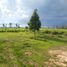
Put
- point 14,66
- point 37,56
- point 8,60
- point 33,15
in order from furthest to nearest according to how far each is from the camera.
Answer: point 33,15
point 37,56
point 8,60
point 14,66

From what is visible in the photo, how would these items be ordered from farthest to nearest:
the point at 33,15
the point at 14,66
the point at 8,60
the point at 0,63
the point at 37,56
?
1. the point at 33,15
2. the point at 37,56
3. the point at 8,60
4. the point at 0,63
5. the point at 14,66

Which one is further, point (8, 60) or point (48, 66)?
point (8, 60)

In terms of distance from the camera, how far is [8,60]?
30.4m

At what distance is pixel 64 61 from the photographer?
29938 mm

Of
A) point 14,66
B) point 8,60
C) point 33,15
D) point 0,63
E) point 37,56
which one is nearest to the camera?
point 14,66

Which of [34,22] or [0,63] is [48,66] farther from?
[34,22]

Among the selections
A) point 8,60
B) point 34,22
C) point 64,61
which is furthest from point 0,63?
point 34,22

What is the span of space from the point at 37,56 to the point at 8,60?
5.32 m

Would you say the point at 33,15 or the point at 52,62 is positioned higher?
the point at 33,15

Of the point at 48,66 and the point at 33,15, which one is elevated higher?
the point at 33,15

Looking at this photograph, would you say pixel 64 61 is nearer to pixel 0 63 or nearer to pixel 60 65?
pixel 60 65

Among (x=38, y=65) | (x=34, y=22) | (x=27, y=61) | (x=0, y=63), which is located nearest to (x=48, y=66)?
(x=38, y=65)

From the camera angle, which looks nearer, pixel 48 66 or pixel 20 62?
pixel 48 66

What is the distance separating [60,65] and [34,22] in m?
45.7
